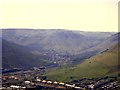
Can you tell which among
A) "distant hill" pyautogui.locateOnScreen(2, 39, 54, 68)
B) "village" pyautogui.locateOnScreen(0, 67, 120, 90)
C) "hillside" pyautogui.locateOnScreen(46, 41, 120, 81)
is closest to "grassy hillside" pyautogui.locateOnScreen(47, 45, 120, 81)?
"hillside" pyautogui.locateOnScreen(46, 41, 120, 81)

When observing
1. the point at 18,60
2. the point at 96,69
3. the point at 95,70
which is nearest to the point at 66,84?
the point at 95,70

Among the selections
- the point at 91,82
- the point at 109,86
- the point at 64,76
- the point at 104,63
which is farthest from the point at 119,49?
the point at 109,86

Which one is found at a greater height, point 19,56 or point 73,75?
point 19,56

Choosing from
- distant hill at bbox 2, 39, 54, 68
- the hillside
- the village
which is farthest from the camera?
distant hill at bbox 2, 39, 54, 68

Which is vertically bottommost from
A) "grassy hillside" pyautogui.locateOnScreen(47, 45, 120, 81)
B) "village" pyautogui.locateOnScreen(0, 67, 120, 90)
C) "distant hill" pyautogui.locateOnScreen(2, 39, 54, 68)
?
"village" pyautogui.locateOnScreen(0, 67, 120, 90)

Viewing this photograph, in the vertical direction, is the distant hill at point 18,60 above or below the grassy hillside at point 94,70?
above

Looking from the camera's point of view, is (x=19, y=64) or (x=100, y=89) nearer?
(x=100, y=89)

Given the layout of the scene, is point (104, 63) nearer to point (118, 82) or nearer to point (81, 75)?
point (81, 75)

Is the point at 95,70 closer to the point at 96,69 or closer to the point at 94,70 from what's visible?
the point at 94,70

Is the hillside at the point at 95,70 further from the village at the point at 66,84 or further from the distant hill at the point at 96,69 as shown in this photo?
the village at the point at 66,84

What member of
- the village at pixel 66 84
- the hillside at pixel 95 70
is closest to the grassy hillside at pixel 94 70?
the hillside at pixel 95 70

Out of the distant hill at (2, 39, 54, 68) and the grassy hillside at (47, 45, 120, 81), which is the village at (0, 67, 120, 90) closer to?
the grassy hillside at (47, 45, 120, 81)
